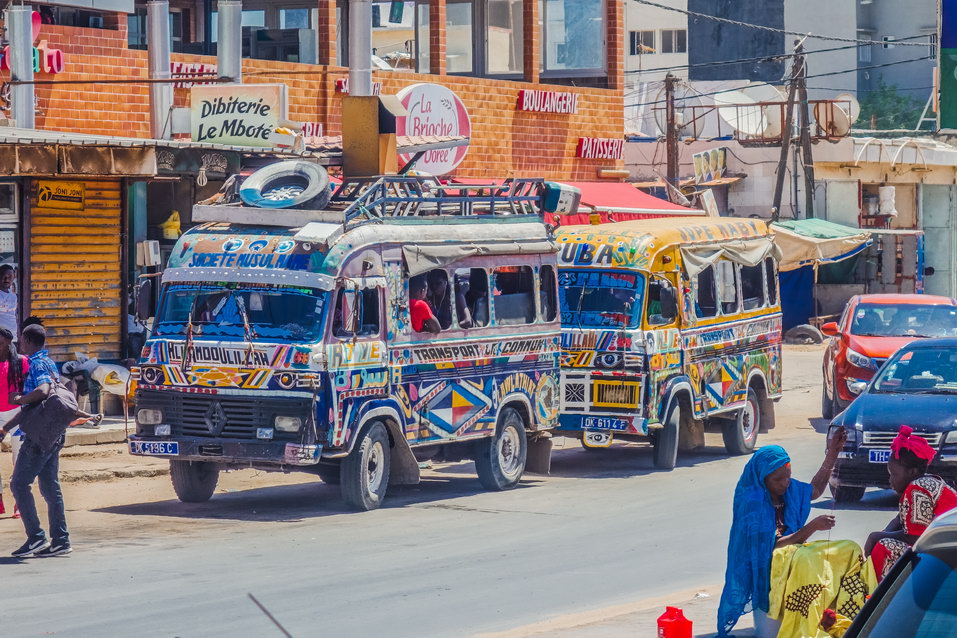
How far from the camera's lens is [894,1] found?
77.1m

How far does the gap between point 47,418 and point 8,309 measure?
6.28 m

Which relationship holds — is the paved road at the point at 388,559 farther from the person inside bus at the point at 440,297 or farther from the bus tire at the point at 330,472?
the person inside bus at the point at 440,297

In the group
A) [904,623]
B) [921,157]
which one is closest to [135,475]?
[904,623]

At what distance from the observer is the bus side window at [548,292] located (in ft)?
54.1

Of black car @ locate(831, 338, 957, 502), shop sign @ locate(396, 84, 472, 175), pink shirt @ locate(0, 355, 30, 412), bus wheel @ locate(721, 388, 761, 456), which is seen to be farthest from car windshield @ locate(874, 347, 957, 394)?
shop sign @ locate(396, 84, 472, 175)

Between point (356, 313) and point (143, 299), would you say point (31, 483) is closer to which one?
point (143, 299)

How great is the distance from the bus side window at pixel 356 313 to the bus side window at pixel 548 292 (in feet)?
8.72

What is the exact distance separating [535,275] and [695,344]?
2.55 m

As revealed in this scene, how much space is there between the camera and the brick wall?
64.8 feet

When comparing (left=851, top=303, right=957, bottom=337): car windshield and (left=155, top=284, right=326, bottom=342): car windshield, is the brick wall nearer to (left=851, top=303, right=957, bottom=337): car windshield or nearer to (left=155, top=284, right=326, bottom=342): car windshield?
(left=155, top=284, right=326, bottom=342): car windshield

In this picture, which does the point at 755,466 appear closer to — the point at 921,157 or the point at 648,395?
the point at 648,395

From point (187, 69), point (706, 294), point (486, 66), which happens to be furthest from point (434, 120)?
point (706, 294)

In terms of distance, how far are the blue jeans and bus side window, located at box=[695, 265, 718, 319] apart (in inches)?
343

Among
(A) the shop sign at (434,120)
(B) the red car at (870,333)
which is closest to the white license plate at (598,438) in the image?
(B) the red car at (870,333)
